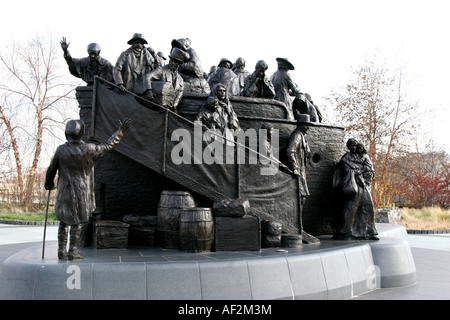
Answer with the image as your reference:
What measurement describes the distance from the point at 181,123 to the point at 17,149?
21.4m

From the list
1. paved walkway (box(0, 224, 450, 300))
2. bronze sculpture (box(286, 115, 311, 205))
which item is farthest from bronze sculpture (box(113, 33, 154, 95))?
paved walkway (box(0, 224, 450, 300))

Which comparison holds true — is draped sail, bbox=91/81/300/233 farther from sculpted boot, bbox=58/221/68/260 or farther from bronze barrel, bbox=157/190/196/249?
sculpted boot, bbox=58/221/68/260

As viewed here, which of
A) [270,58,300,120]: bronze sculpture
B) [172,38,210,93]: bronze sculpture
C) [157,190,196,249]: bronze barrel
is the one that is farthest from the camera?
[270,58,300,120]: bronze sculpture

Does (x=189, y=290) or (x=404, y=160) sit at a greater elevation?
(x=404, y=160)

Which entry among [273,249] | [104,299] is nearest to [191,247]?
[273,249]

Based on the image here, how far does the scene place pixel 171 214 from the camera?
21.8 feet

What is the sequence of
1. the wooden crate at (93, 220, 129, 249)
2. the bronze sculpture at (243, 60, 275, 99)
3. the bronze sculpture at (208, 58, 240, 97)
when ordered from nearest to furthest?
the wooden crate at (93, 220, 129, 249) < the bronze sculpture at (243, 60, 275, 99) < the bronze sculpture at (208, 58, 240, 97)

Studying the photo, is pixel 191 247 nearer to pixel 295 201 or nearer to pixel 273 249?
pixel 273 249

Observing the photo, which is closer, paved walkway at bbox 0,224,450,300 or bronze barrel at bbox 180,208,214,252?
paved walkway at bbox 0,224,450,300

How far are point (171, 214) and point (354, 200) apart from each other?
381cm

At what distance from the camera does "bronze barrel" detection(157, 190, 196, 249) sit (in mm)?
6609

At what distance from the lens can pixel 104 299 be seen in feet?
14.9

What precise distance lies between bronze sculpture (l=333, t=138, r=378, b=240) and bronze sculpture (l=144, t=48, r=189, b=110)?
3769 millimetres

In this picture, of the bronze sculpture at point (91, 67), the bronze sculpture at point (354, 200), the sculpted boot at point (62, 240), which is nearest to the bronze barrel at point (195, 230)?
the sculpted boot at point (62, 240)
